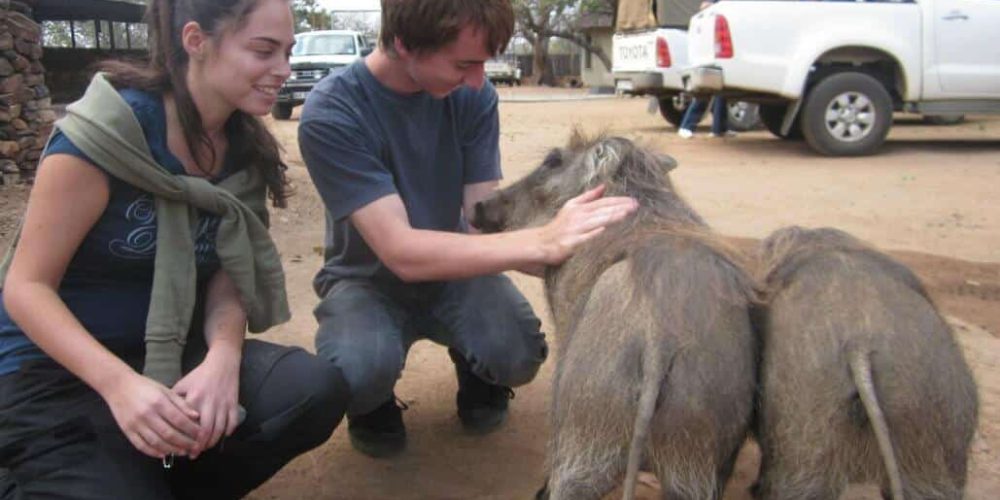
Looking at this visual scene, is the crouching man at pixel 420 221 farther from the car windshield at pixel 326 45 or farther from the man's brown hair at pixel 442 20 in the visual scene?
the car windshield at pixel 326 45

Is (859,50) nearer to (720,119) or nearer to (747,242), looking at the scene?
(720,119)

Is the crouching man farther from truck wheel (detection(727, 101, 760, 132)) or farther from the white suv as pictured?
the white suv

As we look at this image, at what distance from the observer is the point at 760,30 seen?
30.5 ft

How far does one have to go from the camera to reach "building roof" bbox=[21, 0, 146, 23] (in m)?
12.6

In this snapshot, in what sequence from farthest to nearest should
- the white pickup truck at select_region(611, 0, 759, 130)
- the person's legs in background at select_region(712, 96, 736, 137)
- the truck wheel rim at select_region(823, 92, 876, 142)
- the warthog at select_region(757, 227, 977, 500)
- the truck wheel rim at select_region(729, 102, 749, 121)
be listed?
the truck wheel rim at select_region(729, 102, 749, 121) < the person's legs in background at select_region(712, 96, 736, 137) < the white pickup truck at select_region(611, 0, 759, 130) < the truck wheel rim at select_region(823, 92, 876, 142) < the warthog at select_region(757, 227, 977, 500)

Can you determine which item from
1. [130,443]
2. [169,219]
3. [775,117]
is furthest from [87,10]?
[130,443]

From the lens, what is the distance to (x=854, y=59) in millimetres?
9406

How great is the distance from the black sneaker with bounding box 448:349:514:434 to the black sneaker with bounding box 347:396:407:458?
0.27m

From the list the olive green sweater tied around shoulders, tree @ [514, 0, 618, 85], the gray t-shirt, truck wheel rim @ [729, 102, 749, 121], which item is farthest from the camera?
tree @ [514, 0, 618, 85]

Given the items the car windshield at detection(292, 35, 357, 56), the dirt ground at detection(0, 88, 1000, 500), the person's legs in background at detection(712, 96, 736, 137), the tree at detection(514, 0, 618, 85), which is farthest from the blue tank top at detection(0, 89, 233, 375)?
the tree at detection(514, 0, 618, 85)

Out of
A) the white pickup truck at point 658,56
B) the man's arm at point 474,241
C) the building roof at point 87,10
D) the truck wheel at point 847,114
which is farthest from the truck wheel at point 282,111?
the man's arm at point 474,241

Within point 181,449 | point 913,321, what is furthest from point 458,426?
point 913,321

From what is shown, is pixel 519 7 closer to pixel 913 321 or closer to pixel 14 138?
pixel 14 138

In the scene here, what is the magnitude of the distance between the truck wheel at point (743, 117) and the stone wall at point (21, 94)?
8689mm
